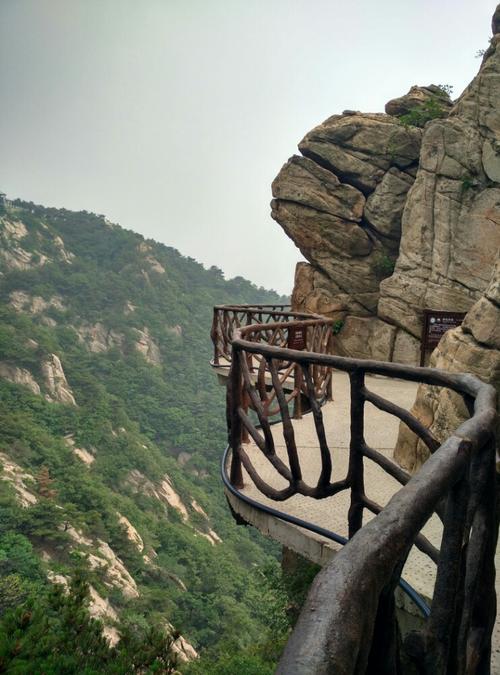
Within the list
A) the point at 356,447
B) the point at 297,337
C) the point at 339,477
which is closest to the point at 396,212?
the point at 297,337

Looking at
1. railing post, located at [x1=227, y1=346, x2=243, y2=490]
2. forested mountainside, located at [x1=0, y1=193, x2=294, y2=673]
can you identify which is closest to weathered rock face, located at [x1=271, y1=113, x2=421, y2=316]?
forested mountainside, located at [x1=0, y1=193, x2=294, y2=673]

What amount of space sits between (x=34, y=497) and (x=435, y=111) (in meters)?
26.6

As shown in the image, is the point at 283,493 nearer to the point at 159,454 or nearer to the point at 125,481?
the point at 125,481

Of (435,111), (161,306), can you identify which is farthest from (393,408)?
(161,306)

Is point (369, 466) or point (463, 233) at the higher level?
point (463, 233)

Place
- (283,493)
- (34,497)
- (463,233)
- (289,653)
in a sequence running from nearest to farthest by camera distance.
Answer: (289,653) → (283,493) → (463,233) → (34,497)

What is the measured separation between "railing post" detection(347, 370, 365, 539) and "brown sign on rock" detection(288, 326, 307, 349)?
11.1ft

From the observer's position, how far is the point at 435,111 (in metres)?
12.4

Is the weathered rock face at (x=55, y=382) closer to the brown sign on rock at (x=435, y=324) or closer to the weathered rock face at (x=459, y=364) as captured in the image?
the brown sign on rock at (x=435, y=324)

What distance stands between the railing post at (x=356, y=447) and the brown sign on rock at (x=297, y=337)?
338 cm

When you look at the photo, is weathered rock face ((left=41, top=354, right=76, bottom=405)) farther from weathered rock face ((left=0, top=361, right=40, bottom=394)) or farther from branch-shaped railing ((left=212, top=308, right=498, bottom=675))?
branch-shaped railing ((left=212, top=308, right=498, bottom=675))

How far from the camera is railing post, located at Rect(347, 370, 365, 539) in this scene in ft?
7.06

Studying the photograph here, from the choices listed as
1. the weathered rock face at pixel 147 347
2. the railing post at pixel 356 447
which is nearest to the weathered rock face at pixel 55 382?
the weathered rock face at pixel 147 347

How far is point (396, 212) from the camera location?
40.5ft
